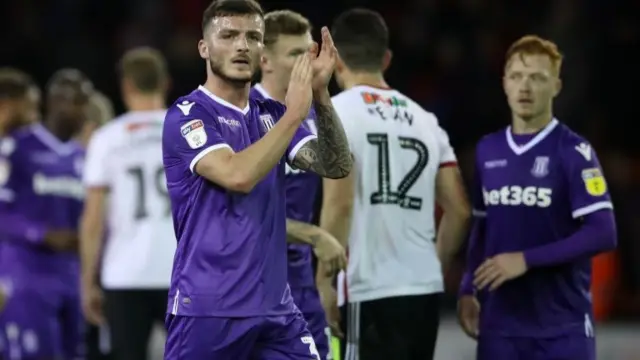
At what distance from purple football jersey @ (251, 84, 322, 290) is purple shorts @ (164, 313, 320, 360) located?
127cm

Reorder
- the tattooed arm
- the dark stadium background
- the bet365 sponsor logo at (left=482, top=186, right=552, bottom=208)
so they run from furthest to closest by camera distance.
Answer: the dark stadium background < the bet365 sponsor logo at (left=482, top=186, right=552, bottom=208) < the tattooed arm

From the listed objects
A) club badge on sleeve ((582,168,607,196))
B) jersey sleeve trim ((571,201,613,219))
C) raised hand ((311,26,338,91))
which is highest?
raised hand ((311,26,338,91))

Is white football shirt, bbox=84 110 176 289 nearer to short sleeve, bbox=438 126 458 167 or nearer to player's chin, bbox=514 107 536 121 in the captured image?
short sleeve, bbox=438 126 458 167

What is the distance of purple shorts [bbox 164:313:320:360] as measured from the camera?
5.33m

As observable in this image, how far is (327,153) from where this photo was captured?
568 centimetres

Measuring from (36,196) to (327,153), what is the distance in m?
4.65

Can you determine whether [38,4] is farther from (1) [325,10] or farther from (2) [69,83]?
(2) [69,83]

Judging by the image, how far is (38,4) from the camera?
655 inches

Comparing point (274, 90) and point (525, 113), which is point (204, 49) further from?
point (525, 113)

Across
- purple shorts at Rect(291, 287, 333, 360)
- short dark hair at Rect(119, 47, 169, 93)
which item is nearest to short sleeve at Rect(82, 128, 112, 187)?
short dark hair at Rect(119, 47, 169, 93)

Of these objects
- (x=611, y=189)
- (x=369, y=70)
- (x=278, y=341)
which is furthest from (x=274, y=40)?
(x=611, y=189)

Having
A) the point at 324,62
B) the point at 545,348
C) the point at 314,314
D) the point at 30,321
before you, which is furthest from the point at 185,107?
the point at 30,321

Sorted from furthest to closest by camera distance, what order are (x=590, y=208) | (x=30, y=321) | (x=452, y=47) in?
(x=452, y=47)
(x=30, y=321)
(x=590, y=208)

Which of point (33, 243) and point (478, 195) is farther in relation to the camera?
point (33, 243)
